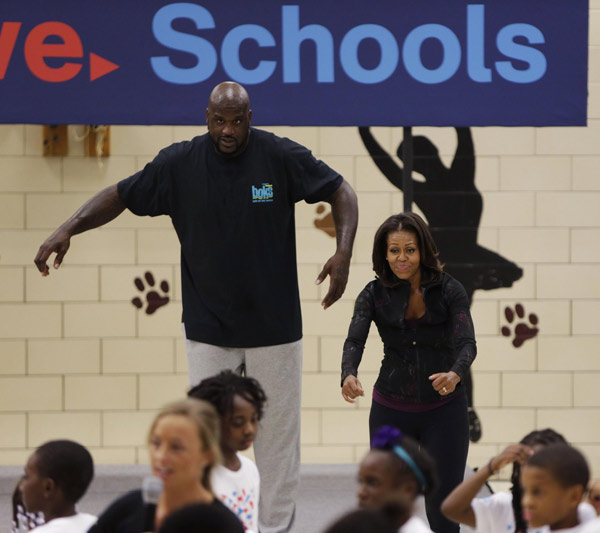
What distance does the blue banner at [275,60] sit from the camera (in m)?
4.07

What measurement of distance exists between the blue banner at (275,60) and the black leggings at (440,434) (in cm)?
114

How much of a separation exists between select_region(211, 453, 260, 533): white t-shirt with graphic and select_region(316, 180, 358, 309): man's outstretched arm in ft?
2.52

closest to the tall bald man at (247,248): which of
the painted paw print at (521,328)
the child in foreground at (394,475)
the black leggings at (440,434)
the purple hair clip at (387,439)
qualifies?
the black leggings at (440,434)

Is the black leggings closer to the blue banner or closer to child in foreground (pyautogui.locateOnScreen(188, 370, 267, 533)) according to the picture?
child in foreground (pyautogui.locateOnScreen(188, 370, 267, 533))

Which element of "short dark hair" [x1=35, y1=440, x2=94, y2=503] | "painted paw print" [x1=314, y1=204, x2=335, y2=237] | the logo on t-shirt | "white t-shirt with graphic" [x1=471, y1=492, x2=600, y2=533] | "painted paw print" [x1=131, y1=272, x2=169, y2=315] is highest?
the logo on t-shirt

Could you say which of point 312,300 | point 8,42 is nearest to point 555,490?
point 8,42

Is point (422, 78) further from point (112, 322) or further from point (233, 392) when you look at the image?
point (112, 322)

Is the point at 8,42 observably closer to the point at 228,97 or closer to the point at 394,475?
the point at 228,97

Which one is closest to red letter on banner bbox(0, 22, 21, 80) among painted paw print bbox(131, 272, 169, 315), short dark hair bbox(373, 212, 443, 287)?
short dark hair bbox(373, 212, 443, 287)

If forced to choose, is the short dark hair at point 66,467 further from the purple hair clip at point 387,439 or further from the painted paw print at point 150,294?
the painted paw print at point 150,294

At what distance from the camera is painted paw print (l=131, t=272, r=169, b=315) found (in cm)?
548

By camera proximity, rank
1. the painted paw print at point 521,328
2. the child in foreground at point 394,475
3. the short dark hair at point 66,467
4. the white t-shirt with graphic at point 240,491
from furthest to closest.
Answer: the painted paw print at point 521,328, the white t-shirt with graphic at point 240,491, the short dark hair at point 66,467, the child in foreground at point 394,475

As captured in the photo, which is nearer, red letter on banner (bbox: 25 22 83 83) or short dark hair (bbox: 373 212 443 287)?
short dark hair (bbox: 373 212 443 287)

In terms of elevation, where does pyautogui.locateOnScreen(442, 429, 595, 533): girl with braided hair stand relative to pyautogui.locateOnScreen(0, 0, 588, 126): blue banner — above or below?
below
